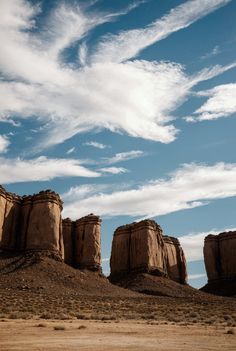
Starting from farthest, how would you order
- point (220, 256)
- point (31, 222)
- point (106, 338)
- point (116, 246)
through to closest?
point (220, 256) → point (116, 246) → point (31, 222) → point (106, 338)

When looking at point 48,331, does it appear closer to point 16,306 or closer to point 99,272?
point 16,306

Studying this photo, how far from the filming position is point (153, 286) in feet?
217

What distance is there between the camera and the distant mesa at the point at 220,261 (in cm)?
9000

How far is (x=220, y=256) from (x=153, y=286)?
3350cm

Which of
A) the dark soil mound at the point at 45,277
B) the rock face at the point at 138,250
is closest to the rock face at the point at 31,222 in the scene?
the dark soil mound at the point at 45,277

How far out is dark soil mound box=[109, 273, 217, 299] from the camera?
6391 cm

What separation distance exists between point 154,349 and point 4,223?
1921 inches

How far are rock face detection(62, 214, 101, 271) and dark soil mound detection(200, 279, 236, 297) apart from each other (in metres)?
28.1

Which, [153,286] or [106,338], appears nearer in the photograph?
[106,338]

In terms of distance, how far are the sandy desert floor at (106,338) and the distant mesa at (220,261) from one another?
7110 cm

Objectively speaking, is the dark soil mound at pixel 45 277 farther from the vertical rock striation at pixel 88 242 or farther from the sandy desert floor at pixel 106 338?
the sandy desert floor at pixel 106 338

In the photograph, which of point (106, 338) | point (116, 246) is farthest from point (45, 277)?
point (106, 338)

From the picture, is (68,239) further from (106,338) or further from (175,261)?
(106,338)

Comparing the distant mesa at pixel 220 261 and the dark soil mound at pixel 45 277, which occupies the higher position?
the distant mesa at pixel 220 261
